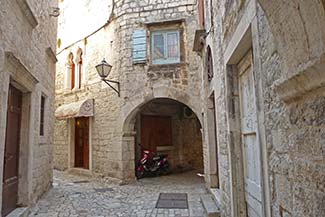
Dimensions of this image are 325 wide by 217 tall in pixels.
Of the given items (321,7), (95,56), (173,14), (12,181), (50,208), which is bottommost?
(50,208)

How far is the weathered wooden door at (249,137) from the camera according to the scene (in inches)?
101

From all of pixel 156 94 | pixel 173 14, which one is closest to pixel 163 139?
pixel 156 94

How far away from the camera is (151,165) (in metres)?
8.86

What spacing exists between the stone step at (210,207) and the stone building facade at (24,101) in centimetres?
293

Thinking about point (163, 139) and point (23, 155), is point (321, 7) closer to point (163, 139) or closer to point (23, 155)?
point (23, 155)

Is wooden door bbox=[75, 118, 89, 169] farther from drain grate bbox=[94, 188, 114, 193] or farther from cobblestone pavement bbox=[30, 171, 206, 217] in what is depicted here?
drain grate bbox=[94, 188, 114, 193]

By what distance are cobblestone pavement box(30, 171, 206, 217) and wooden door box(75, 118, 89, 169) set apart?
123cm

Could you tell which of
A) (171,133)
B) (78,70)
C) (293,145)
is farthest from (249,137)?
(78,70)

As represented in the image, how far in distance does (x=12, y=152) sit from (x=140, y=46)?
4.74 m

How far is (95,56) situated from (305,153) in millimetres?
8709

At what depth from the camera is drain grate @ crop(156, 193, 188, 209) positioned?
5.07 m

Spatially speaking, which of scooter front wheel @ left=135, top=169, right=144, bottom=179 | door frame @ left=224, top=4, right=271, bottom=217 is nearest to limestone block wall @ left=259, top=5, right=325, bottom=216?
door frame @ left=224, top=4, right=271, bottom=217

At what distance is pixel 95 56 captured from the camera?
9195 millimetres

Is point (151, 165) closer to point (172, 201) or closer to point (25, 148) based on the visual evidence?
point (172, 201)
